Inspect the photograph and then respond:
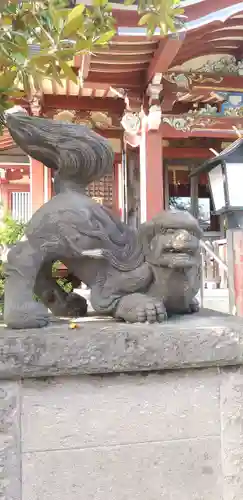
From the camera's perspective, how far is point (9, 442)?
1121 millimetres

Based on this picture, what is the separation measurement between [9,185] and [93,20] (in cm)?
729

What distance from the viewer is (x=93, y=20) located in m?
1.56

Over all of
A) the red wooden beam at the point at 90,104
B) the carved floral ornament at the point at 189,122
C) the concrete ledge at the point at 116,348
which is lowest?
the concrete ledge at the point at 116,348

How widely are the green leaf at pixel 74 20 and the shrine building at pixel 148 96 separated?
9.94ft

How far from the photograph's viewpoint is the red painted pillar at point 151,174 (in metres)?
5.39

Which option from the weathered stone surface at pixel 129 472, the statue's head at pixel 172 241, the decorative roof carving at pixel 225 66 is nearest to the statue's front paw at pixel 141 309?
the statue's head at pixel 172 241

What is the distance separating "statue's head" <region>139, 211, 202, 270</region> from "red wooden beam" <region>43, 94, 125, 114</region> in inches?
208

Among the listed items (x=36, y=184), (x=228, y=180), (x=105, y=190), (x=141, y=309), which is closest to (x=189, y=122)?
(x=105, y=190)

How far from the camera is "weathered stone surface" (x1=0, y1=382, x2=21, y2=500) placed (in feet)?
3.66

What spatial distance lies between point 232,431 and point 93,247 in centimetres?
68

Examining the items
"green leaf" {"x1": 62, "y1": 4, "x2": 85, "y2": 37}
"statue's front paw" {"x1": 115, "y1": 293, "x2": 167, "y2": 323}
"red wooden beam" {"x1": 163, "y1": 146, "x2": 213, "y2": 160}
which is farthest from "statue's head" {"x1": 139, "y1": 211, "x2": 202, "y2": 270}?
"red wooden beam" {"x1": 163, "y1": 146, "x2": 213, "y2": 160}

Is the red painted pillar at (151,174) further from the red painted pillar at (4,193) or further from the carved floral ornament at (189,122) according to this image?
the red painted pillar at (4,193)

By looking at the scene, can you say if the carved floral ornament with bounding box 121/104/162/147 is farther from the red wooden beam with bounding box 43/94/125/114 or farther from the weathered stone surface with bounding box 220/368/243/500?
the weathered stone surface with bounding box 220/368/243/500

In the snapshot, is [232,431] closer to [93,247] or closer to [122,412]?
[122,412]
